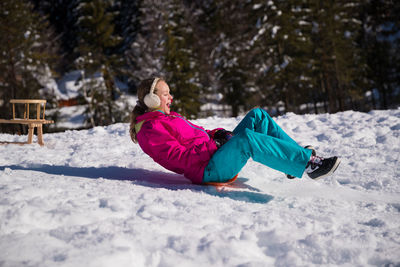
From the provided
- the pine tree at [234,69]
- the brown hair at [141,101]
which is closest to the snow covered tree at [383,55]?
the pine tree at [234,69]

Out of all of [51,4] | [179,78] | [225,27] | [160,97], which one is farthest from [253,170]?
[51,4]

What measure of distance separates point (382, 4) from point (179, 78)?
19.5m

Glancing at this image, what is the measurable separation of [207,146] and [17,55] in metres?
18.3

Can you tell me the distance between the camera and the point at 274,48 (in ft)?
61.4

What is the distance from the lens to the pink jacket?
9.52ft

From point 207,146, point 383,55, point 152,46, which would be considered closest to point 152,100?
point 207,146

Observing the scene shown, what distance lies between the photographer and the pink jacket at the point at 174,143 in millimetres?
2900

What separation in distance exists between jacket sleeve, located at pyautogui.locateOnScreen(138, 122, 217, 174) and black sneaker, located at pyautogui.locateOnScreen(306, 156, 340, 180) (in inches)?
36.7

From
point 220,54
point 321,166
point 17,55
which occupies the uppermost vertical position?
point 220,54

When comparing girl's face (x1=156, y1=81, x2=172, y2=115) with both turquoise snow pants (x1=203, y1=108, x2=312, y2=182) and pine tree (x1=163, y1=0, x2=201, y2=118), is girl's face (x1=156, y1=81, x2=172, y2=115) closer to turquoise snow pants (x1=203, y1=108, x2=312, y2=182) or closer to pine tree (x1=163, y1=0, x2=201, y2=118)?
turquoise snow pants (x1=203, y1=108, x2=312, y2=182)

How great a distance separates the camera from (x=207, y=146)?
2986mm

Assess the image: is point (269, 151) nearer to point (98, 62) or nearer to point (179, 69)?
point (179, 69)

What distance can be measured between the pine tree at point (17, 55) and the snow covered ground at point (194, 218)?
15.7 metres

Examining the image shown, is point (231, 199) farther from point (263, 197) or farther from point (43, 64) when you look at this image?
point (43, 64)
